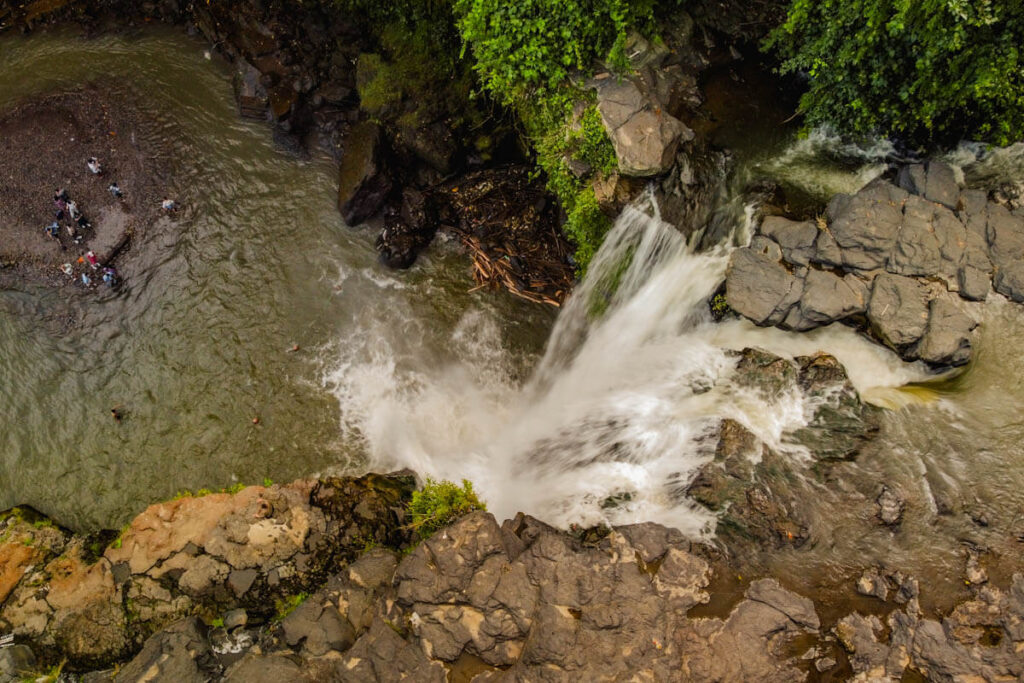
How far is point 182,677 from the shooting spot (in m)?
7.71

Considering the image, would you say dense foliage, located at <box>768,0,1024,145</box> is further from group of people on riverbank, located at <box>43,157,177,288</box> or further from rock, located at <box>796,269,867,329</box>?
group of people on riverbank, located at <box>43,157,177,288</box>

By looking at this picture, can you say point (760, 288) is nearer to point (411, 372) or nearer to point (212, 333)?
point (411, 372)

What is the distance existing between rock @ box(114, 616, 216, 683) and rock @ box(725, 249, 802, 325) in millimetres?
8874

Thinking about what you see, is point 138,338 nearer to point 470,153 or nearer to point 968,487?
point 470,153

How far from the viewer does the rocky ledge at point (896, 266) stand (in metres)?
8.16

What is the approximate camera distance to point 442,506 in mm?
8438

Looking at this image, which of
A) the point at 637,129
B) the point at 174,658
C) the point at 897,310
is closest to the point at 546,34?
the point at 637,129

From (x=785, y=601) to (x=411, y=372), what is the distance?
7512mm

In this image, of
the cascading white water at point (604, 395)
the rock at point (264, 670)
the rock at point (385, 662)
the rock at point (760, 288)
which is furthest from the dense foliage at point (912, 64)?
the rock at point (264, 670)

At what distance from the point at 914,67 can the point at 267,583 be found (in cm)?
1196

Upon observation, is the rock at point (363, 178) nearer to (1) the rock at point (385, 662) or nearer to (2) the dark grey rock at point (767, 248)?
(2) the dark grey rock at point (767, 248)

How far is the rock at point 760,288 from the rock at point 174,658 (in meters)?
8.87

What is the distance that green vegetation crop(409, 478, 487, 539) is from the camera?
8.35 m

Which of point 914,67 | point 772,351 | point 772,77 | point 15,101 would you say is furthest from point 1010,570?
point 15,101
